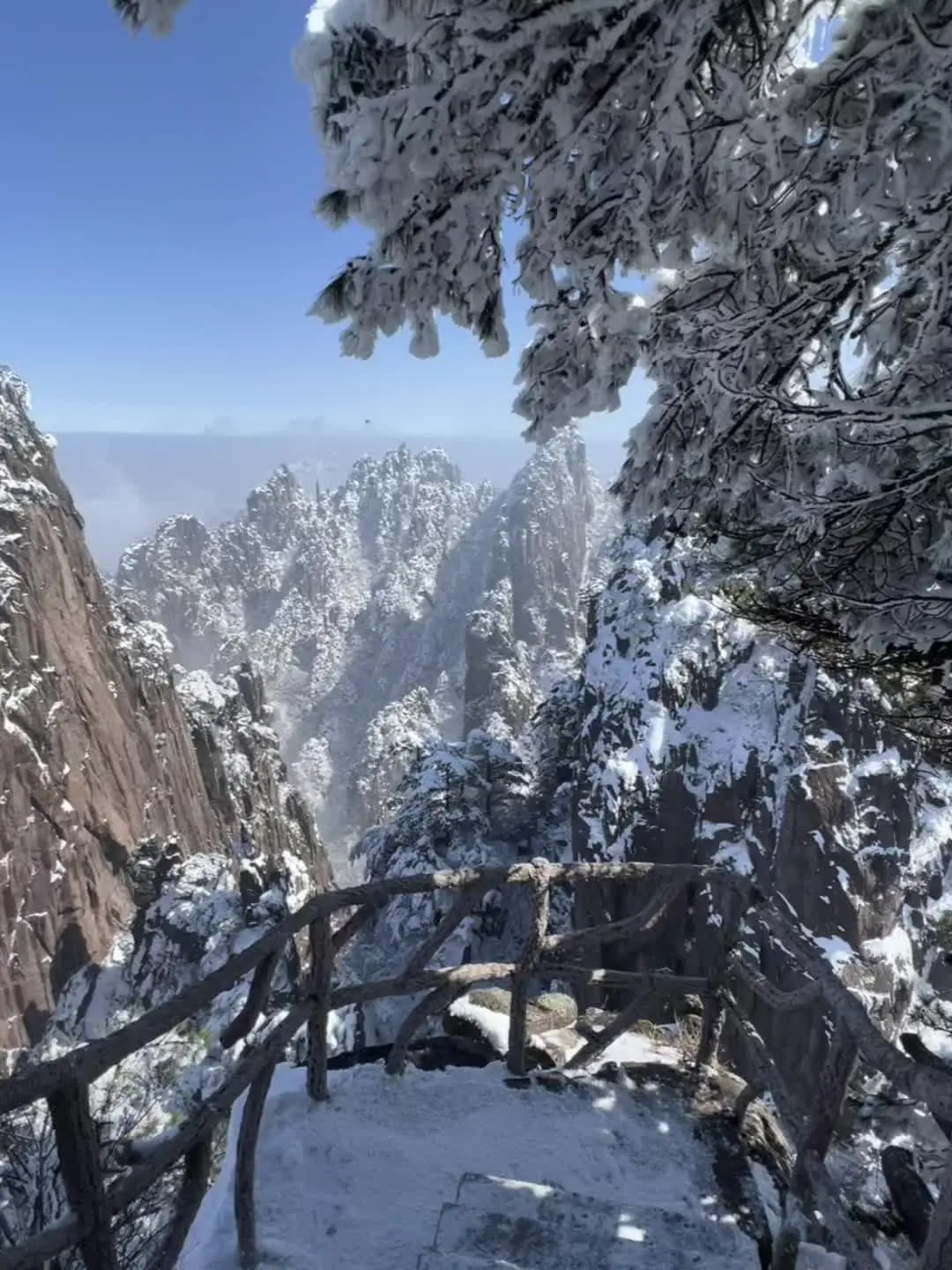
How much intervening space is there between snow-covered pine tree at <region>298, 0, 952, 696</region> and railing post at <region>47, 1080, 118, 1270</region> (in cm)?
301

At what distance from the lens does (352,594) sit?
13988 centimetres

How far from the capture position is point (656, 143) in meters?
3.06

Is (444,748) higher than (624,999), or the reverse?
(444,748)

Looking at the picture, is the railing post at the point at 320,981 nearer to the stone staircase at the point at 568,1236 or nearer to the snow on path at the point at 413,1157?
the snow on path at the point at 413,1157

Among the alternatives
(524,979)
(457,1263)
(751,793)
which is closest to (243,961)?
(457,1263)

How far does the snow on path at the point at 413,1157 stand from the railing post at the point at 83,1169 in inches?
36.7

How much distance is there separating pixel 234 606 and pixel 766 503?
12724 cm

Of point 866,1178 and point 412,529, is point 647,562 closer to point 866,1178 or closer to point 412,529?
point 866,1178

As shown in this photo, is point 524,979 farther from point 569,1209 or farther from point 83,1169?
point 83,1169

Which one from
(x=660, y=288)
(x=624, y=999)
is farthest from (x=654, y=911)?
(x=624, y=999)

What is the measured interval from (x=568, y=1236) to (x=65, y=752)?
107 feet

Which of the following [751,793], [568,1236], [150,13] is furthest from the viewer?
[751,793]

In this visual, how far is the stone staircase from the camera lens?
119 inches

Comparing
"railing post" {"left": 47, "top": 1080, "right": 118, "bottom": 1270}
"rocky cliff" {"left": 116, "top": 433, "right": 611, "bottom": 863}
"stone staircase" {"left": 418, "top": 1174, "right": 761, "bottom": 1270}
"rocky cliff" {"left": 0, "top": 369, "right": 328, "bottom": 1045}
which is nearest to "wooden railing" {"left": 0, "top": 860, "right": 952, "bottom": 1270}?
"railing post" {"left": 47, "top": 1080, "right": 118, "bottom": 1270}
